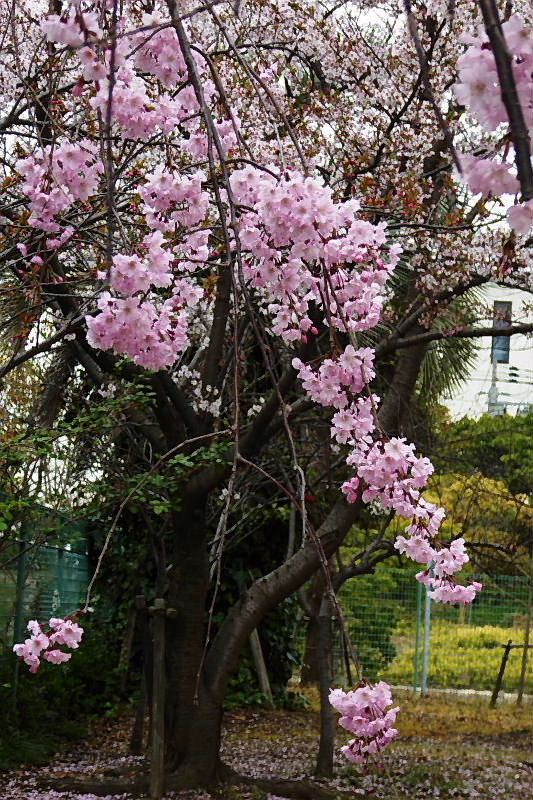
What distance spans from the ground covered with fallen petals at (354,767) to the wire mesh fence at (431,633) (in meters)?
1.74

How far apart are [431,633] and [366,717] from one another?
998cm

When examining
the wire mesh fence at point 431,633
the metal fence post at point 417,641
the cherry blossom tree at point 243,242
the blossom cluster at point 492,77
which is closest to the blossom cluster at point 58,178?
the cherry blossom tree at point 243,242

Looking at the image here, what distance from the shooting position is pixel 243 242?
103 inches

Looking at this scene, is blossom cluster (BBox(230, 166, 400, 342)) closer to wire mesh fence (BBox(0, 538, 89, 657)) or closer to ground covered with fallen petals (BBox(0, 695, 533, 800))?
ground covered with fallen petals (BBox(0, 695, 533, 800))

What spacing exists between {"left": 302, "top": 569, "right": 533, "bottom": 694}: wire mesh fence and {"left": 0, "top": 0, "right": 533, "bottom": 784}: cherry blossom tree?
4.36 m

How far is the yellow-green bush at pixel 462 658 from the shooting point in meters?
11.5

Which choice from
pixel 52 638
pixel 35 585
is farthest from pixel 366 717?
pixel 35 585

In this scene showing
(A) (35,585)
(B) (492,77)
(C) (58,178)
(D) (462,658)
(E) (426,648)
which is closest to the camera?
(B) (492,77)

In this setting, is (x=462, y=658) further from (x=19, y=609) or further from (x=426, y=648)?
(x=19, y=609)

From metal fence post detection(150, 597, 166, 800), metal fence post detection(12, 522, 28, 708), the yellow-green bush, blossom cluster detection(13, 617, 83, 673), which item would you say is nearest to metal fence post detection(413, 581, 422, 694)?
the yellow-green bush

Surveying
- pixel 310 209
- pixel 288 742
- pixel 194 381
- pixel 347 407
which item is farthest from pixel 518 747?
pixel 310 209

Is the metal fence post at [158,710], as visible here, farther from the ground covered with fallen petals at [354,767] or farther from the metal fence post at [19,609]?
the metal fence post at [19,609]

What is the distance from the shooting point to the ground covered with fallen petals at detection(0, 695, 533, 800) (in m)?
5.76

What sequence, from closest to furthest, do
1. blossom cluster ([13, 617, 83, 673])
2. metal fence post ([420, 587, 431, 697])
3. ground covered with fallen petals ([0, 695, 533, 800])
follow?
blossom cluster ([13, 617, 83, 673]) < ground covered with fallen petals ([0, 695, 533, 800]) < metal fence post ([420, 587, 431, 697])
